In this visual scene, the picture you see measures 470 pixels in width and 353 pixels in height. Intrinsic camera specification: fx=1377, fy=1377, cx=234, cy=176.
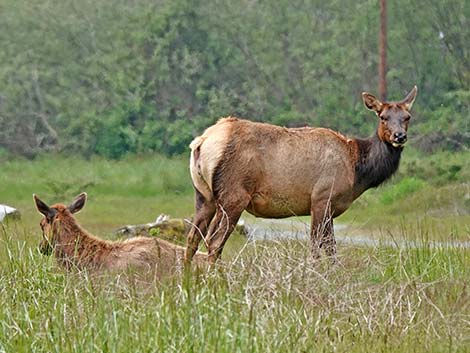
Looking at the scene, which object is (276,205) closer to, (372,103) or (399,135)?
(399,135)

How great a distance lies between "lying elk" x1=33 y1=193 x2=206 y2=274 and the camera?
34.5 ft

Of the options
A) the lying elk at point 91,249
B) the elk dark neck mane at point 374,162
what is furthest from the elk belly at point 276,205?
the lying elk at point 91,249

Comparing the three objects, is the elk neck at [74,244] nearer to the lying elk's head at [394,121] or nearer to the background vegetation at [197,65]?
the lying elk's head at [394,121]

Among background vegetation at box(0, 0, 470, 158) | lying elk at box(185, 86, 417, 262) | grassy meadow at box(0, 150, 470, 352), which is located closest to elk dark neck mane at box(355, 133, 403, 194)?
lying elk at box(185, 86, 417, 262)

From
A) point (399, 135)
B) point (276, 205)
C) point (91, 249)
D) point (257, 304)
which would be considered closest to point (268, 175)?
point (276, 205)

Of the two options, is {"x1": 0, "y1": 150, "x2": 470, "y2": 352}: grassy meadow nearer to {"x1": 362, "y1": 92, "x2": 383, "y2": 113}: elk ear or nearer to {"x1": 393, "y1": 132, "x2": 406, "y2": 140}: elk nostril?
{"x1": 393, "y1": 132, "x2": 406, "y2": 140}: elk nostril

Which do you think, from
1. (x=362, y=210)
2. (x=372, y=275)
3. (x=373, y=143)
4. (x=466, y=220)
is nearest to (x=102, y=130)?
(x=362, y=210)

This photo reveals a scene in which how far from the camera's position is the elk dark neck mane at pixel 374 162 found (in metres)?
12.8

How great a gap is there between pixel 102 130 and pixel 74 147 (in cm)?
73

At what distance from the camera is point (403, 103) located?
13055mm

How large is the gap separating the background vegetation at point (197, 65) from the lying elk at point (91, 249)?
19.0 metres

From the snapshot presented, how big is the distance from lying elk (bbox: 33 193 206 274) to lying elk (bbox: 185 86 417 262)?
0.71 metres

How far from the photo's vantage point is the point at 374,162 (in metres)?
12.9

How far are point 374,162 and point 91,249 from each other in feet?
10.9
